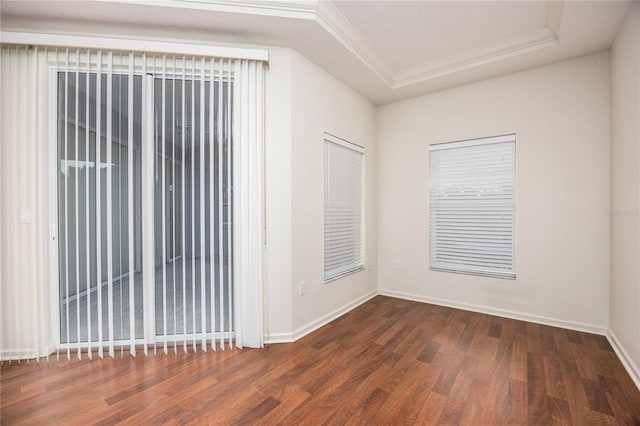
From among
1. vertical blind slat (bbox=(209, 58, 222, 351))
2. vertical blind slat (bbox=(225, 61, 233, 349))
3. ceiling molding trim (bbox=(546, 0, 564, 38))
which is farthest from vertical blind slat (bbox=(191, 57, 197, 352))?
ceiling molding trim (bbox=(546, 0, 564, 38))

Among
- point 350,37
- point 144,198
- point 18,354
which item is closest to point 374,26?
point 350,37

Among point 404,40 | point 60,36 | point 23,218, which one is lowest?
point 23,218

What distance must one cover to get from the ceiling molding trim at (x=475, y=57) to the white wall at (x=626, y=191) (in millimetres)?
575

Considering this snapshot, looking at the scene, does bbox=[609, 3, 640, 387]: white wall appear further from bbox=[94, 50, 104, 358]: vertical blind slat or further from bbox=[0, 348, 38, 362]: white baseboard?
bbox=[0, 348, 38, 362]: white baseboard

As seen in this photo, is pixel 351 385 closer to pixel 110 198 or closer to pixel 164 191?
pixel 164 191

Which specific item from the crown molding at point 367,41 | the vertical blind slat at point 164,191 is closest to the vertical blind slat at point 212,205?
the vertical blind slat at point 164,191

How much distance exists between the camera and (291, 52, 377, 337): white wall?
279 centimetres

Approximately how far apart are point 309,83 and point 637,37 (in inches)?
100

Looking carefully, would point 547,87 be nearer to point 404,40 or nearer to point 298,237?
point 404,40

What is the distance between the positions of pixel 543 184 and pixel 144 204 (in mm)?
3931

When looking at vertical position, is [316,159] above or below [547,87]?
below

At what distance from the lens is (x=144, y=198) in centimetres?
247

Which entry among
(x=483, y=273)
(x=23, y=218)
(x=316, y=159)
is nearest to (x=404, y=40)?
(x=316, y=159)

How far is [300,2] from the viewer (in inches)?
88.4
